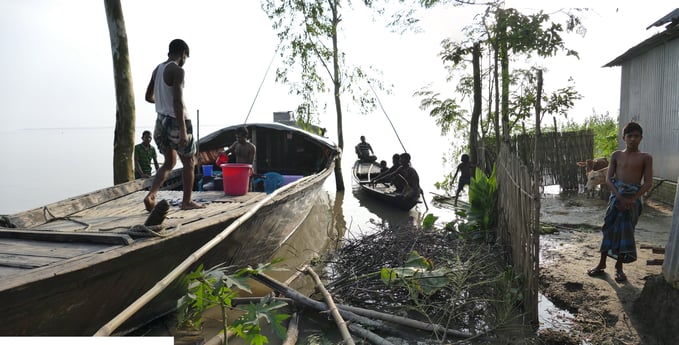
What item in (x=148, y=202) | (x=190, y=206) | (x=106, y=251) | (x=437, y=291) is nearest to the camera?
(x=106, y=251)

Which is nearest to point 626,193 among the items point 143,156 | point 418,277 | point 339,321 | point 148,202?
point 418,277

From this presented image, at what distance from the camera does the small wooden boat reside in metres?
9.58

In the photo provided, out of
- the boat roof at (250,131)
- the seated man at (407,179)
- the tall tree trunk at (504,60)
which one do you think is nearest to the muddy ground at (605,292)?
the seated man at (407,179)

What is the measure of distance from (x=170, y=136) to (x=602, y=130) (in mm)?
13681

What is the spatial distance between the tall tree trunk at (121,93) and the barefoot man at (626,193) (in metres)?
6.82

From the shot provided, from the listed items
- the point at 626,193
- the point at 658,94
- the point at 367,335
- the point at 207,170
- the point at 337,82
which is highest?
the point at 337,82

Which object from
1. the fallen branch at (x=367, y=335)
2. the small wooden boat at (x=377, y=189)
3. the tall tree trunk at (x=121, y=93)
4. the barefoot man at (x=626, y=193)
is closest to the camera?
the fallen branch at (x=367, y=335)

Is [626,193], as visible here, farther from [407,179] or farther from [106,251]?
[407,179]

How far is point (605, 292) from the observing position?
4223 mm

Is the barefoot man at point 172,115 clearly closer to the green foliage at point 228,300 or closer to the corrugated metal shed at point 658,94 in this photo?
the green foliage at point 228,300

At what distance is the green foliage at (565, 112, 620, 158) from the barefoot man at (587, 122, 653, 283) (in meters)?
8.35

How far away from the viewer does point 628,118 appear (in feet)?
34.9

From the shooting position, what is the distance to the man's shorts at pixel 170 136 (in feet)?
15.0

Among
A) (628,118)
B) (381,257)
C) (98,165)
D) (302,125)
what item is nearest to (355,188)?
(302,125)
